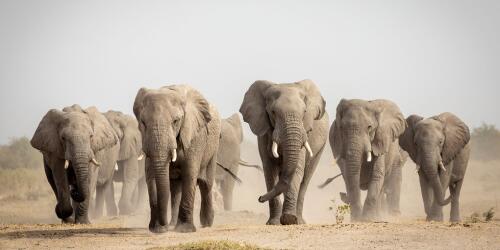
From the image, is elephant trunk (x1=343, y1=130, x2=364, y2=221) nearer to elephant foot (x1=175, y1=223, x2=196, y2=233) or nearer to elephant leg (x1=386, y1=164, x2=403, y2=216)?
elephant foot (x1=175, y1=223, x2=196, y2=233)

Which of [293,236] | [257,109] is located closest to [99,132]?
[257,109]

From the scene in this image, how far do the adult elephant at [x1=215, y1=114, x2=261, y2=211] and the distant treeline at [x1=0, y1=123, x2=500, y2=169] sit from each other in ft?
79.9

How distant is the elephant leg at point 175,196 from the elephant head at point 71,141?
327 centimetres

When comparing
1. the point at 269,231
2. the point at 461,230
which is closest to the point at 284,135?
the point at 269,231

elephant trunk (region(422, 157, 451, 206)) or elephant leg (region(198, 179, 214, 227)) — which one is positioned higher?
elephant trunk (region(422, 157, 451, 206))

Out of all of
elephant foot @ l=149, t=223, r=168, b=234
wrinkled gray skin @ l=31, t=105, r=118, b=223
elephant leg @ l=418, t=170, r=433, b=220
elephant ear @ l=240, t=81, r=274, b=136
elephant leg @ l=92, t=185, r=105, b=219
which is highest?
elephant ear @ l=240, t=81, r=274, b=136

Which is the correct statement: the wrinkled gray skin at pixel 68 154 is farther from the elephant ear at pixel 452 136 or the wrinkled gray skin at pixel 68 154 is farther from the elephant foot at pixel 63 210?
the elephant ear at pixel 452 136

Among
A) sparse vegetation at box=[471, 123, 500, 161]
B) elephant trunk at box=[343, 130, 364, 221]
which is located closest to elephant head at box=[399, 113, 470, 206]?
elephant trunk at box=[343, 130, 364, 221]

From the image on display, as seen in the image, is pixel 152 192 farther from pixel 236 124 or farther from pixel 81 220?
pixel 236 124

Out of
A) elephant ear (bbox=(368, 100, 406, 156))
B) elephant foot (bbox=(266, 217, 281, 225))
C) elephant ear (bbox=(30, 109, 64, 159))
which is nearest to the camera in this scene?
elephant foot (bbox=(266, 217, 281, 225))

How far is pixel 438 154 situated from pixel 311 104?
5822 millimetres

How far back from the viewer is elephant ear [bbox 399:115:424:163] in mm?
24938

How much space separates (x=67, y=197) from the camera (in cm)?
1988

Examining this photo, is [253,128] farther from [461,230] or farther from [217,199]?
[217,199]
